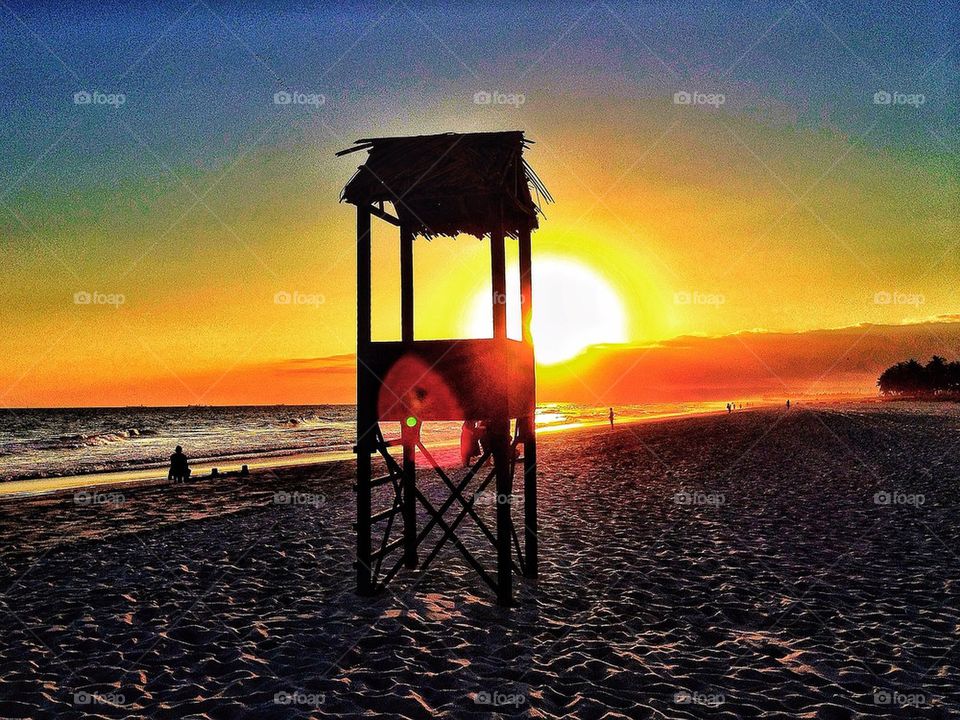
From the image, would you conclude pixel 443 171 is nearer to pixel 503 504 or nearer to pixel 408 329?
pixel 408 329

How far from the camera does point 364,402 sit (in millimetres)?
8680

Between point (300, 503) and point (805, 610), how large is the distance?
14.5 m

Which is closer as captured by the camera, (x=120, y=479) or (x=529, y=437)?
(x=529, y=437)

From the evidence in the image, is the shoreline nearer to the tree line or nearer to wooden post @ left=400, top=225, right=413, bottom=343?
wooden post @ left=400, top=225, right=413, bottom=343

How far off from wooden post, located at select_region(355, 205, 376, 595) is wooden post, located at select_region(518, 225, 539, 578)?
2427 millimetres

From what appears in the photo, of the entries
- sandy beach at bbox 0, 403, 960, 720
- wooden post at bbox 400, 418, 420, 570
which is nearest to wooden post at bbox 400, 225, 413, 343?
wooden post at bbox 400, 418, 420, 570

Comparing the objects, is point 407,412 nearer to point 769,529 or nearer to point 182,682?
point 182,682

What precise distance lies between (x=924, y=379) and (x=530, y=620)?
206043 millimetres

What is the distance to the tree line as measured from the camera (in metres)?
161

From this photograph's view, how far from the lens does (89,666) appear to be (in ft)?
22.0

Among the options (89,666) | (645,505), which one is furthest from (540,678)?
(645,505)

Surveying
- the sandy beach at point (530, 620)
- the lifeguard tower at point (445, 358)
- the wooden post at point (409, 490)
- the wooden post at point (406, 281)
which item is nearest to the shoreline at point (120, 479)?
→ the sandy beach at point (530, 620)

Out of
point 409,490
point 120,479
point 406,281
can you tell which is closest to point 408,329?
point 406,281

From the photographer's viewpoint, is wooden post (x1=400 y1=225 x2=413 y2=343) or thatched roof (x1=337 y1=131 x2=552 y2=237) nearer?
thatched roof (x1=337 y1=131 x2=552 y2=237)
